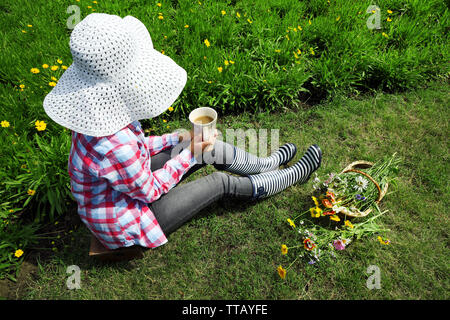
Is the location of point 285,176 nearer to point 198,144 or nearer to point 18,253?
point 198,144

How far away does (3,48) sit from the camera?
8.39ft

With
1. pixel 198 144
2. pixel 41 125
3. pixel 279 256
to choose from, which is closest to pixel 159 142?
pixel 198 144

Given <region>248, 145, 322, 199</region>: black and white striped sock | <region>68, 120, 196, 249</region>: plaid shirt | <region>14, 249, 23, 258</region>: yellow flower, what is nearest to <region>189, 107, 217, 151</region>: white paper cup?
<region>68, 120, 196, 249</region>: plaid shirt

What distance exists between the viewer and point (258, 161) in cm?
212

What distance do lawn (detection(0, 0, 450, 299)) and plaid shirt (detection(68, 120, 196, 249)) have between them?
0.50 m

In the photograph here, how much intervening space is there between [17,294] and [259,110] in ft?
7.11

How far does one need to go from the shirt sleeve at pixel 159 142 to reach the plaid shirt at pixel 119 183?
0.25 metres

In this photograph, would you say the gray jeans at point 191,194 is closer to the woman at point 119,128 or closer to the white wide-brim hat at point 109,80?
the woman at point 119,128

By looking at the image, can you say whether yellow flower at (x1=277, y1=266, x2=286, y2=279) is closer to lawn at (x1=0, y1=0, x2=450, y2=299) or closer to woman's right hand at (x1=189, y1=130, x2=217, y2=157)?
lawn at (x1=0, y1=0, x2=450, y2=299)

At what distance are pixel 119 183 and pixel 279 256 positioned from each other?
3.71ft

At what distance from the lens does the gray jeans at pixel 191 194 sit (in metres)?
1.61

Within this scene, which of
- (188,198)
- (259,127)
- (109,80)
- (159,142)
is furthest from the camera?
(259,127)

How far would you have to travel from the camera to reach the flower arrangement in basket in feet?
6.15
